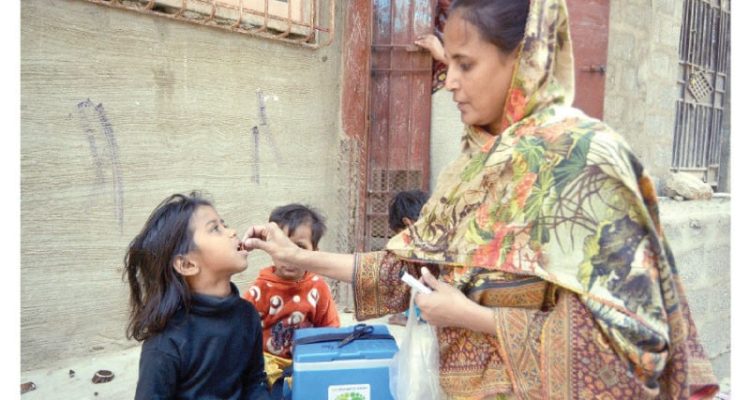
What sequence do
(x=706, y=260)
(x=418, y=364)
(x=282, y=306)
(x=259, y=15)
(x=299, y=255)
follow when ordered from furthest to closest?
1. (x=706, y=260)
2. (x=259, y=15)
3. (x=282, y=306)
4. (x=299, y=255)
5. (x=418, y=364)

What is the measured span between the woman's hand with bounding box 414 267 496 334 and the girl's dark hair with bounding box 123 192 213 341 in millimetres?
1018

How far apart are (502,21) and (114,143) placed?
8.77 feet

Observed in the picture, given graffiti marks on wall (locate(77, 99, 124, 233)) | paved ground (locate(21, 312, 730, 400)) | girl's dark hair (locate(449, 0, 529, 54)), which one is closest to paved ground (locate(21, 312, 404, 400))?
paved ground (locate(21, 312, 730, 400))

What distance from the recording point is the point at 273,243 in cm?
205

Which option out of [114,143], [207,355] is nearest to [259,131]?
[114,143]

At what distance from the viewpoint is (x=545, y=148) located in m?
1.36

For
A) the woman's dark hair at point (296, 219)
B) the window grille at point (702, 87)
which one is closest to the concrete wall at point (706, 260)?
the window grille at point (702, 87)

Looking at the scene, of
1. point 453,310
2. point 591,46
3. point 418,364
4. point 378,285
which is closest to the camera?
point 453,310

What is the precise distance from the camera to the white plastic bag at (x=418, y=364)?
159cm

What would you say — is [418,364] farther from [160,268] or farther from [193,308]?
[160,268]

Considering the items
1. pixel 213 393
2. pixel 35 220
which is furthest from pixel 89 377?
pixel 213 393

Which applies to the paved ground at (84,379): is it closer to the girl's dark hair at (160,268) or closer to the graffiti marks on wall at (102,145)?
the graffiti marks on wall at (102,145)

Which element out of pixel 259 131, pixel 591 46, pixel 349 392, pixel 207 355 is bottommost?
pixel 349 392

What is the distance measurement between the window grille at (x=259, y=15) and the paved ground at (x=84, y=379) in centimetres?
199
